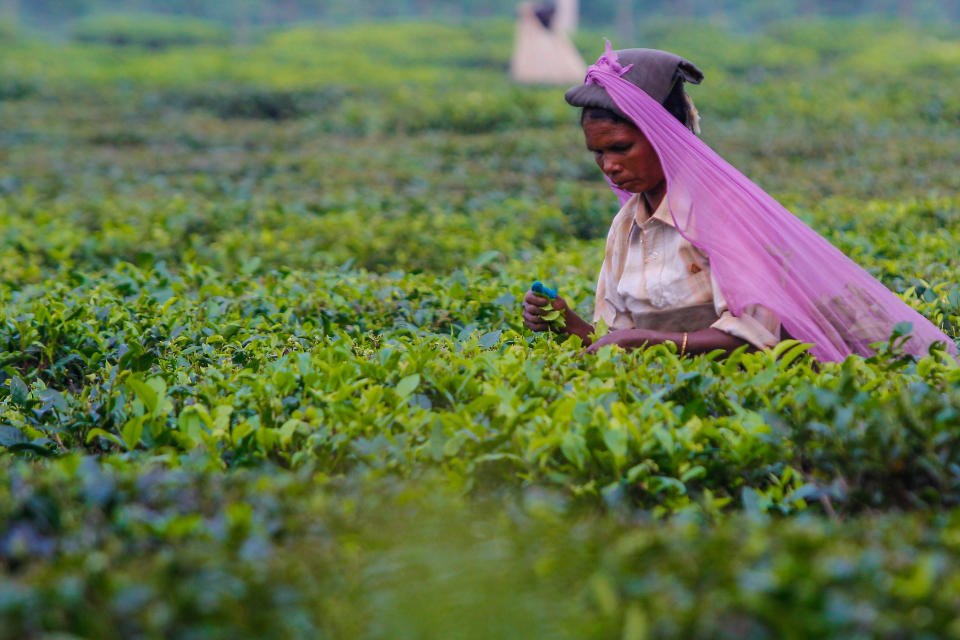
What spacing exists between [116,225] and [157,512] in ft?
18.0

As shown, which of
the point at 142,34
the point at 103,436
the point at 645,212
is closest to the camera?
the point at 103,436

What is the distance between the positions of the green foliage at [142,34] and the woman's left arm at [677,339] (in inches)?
1284

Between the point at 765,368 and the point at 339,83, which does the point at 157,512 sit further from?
the point at 339,83

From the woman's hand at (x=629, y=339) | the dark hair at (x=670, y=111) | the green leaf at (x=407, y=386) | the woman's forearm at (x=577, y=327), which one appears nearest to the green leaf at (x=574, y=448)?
the green leaf at (x=407, y=386)

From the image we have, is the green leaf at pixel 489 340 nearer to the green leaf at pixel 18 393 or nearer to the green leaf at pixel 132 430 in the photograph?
the green leaf at pixel 132 430

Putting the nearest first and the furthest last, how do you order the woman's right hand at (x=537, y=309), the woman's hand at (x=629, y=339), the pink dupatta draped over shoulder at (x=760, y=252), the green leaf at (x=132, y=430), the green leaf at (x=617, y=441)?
1. the green leaf at (x=617, y=441)
2. the green leaf at (x=132, y=430)
3. the pink dupatta draped over shoulder at (x=760, y=252)
4. the woman's hand at (x=629, y=339)
5. the woman's right hand at (x=537, y=309)

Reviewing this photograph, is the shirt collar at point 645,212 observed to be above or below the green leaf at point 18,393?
above

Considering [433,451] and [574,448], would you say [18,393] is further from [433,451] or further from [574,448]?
[574,448]

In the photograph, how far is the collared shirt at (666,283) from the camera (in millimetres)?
2900

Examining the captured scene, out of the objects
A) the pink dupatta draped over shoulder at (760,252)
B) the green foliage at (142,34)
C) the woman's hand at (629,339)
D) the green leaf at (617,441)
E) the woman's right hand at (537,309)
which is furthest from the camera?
the green foliage at (142,34)

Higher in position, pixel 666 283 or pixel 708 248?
pixel 708 248

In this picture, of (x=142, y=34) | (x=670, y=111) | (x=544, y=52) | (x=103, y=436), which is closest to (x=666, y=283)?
(x=670, y=111)

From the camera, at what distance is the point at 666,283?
3.08m

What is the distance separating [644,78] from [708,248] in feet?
1.81
